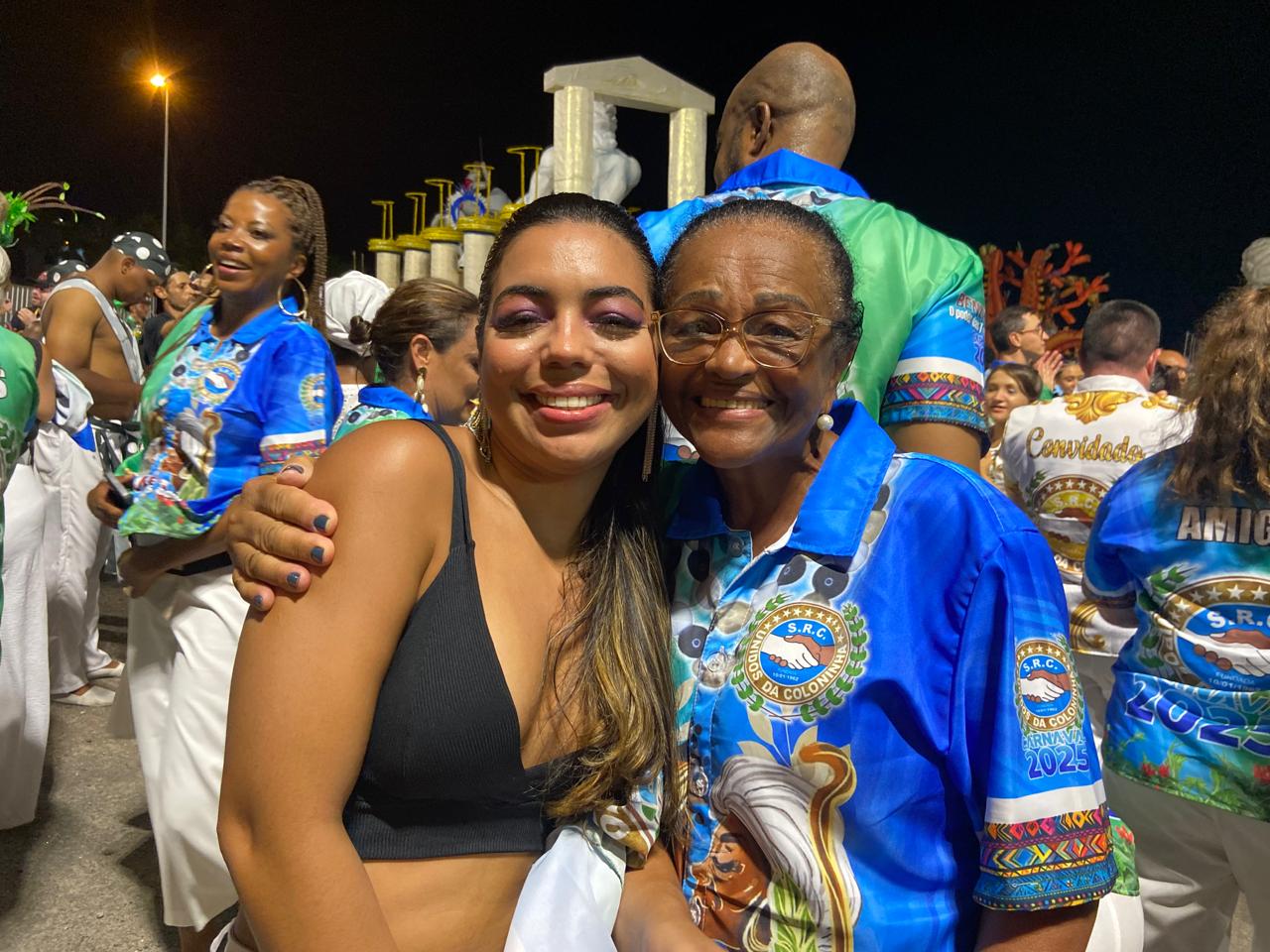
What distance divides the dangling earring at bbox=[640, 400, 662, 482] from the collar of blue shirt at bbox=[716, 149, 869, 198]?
95 cm

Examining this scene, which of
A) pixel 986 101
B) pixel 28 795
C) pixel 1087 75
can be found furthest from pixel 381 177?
pixel 28 795

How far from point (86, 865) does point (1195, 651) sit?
3930 millimetres

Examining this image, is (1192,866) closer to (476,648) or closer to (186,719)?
(476,648)

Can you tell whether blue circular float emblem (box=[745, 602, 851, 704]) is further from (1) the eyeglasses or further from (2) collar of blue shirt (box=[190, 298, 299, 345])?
(2) collar of blue shirt (box=[190, 298, 299, 345])

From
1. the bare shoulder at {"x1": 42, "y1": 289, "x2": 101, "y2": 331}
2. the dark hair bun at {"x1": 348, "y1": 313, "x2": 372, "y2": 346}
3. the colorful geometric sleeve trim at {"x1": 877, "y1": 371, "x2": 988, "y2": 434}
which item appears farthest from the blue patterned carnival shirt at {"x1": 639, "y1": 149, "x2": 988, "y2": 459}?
the bare shoulder at {"x1": 42, "y1": 289, "x2": 101, "y2": 331}

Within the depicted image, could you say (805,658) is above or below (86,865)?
above

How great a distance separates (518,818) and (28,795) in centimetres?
346

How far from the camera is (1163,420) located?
13.3 ft

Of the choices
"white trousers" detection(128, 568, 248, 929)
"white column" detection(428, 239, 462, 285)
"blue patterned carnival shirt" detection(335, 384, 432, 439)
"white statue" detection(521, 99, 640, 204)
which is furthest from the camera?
"white column" detection(428, 239, 462, 285)

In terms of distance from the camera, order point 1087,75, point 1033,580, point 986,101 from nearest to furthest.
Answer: point 1033,580 → point 1087,75 → point 986,101

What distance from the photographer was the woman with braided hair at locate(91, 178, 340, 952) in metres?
2.84

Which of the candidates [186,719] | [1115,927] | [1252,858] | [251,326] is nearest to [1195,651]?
[1252,858]

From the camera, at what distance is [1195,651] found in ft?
8.72

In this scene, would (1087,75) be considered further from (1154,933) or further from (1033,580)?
(1033,580)
